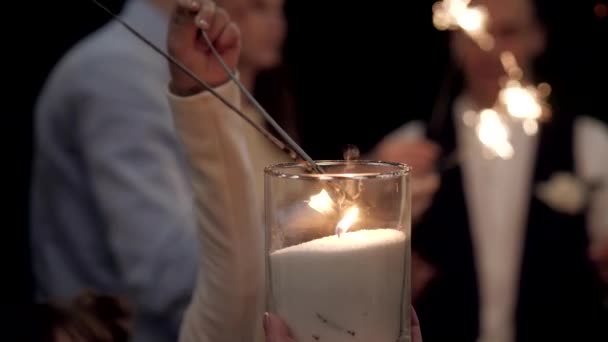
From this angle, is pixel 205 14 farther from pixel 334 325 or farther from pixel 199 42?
pixel 334 325

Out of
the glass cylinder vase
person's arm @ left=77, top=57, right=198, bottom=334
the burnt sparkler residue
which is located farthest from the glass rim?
person's arm @ left=77, top=57, right=198, bottom=334

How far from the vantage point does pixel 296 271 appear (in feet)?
2.08

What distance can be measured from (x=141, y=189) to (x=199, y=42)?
457mm

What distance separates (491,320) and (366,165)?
1.31 metres

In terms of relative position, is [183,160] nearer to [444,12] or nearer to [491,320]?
[444,12]

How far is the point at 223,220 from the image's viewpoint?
0.81m

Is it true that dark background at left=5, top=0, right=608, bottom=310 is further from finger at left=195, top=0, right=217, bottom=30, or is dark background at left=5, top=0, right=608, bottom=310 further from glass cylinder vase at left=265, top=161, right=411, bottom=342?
glass cylinder vase at left=265, top=161, right=411, bottom=342

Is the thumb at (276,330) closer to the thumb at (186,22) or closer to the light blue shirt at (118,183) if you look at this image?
the thumb at (186,22)

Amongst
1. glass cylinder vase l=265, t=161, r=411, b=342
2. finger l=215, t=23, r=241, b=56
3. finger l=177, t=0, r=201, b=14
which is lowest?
glass cylinder vase l=265, t=161, r=411, b=342

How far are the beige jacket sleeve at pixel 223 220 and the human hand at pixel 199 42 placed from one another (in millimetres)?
15

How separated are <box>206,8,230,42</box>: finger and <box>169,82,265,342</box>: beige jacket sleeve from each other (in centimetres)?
5

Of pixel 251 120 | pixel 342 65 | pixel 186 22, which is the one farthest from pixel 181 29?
pixel 342 65

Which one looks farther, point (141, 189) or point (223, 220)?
point (141, 189)

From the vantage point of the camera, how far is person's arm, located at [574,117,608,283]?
6.26 feet
